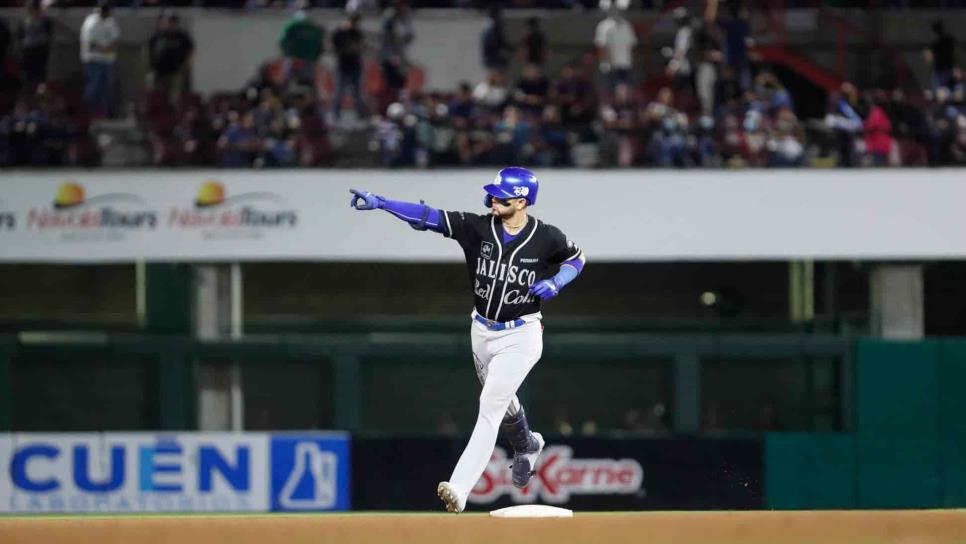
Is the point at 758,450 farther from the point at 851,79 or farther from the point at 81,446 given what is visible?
the point at 81,446

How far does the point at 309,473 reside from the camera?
20.1m

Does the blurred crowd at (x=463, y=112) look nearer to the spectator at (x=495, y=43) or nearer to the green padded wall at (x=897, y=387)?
the spectator at (x=495, y=43)

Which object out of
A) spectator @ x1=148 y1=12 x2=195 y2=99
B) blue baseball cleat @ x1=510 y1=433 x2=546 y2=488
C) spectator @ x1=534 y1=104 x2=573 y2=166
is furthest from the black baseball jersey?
spectator @ x1=148 y1=12 x2=195 y2=99

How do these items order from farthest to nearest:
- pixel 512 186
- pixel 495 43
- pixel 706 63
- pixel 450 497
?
1. pixel 495 43
2. pixel 706 63
3. pixel 512 186
4. pixel 450 497

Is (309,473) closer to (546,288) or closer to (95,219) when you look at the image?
(95,219)

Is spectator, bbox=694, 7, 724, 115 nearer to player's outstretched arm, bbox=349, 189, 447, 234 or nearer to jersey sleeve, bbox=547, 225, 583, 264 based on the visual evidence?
jersey sleeve, bbox=547, 225, 583, 264

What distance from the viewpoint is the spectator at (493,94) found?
67.2 feet

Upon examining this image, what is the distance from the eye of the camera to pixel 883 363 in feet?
66.5

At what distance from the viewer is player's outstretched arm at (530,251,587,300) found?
9773 mm

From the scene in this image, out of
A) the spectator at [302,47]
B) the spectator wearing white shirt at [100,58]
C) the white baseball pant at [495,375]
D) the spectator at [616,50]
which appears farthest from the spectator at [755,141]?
the white baseball pant at [495,375]

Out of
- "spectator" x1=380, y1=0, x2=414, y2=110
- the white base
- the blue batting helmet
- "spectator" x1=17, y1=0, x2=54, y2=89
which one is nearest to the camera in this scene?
the white base

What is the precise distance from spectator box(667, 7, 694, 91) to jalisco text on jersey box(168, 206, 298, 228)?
531 centimetres

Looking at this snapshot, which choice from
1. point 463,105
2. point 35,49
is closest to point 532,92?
point 463,105

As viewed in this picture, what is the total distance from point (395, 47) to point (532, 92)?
7.13 feet
